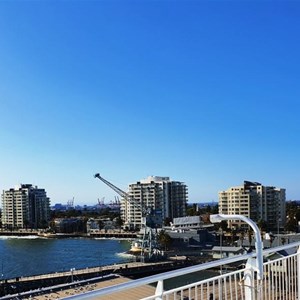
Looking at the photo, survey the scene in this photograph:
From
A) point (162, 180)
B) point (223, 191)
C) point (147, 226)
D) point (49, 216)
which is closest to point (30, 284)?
point (147, 226)

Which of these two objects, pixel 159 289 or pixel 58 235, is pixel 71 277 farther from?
pixel 58 235

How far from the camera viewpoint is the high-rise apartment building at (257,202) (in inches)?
1683

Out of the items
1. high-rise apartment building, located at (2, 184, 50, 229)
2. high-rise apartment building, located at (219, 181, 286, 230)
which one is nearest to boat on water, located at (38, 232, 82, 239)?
high-rise apartment building, located at (2, 184, 50, 229)

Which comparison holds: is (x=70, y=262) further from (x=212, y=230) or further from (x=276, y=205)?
(x=276, y=205)

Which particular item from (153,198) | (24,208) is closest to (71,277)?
(153,198)

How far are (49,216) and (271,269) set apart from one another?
2570 inches

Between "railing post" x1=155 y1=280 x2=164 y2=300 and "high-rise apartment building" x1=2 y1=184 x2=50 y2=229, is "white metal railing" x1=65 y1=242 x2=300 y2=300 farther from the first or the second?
"high-rise apartment building" x1=2 y1=184 x2=50 y2=229

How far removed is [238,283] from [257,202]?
1684 inches

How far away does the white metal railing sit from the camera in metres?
1.23

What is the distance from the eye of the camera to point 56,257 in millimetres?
31203

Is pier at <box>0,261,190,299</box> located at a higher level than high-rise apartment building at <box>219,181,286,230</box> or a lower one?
lower

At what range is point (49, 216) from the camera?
64.4 metres

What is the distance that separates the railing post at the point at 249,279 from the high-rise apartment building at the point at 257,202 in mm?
41882

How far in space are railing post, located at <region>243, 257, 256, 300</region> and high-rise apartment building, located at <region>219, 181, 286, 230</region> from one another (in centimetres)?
4188
